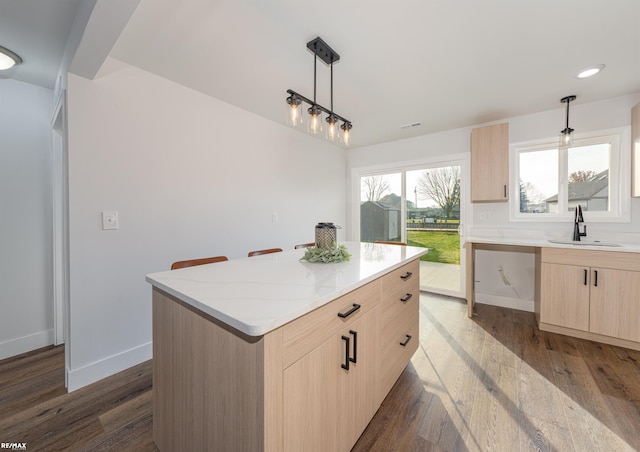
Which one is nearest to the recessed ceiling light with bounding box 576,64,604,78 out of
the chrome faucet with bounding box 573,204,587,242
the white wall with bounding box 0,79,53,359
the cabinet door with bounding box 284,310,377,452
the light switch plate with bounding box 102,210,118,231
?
the chrome faucet with bounding box 573,204,587,242

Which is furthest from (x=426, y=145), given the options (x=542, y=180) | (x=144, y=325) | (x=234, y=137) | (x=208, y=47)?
(x=144, y=325)

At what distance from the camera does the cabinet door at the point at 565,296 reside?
7.79 feet

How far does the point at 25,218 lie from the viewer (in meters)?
2.19

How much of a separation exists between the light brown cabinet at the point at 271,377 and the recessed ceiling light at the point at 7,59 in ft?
7.05

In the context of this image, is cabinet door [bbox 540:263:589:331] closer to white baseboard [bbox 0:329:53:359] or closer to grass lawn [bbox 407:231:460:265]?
grass lawn [bbox 407:231:460:265]

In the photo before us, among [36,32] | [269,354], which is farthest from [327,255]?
[36,32]

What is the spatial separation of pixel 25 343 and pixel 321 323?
298 cm

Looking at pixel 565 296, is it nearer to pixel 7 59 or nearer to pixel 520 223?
pixel 520 223

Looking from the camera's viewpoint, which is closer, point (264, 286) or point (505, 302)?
point (264, 286)

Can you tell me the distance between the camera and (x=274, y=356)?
77 centimetres

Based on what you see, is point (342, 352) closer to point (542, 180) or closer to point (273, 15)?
point (273, 15)

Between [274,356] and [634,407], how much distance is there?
237cm

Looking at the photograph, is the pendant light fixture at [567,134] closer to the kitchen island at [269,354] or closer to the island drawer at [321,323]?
the kitchen island at [269,354]

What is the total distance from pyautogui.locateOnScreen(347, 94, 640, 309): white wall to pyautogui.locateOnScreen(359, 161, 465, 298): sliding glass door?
0.71ft
